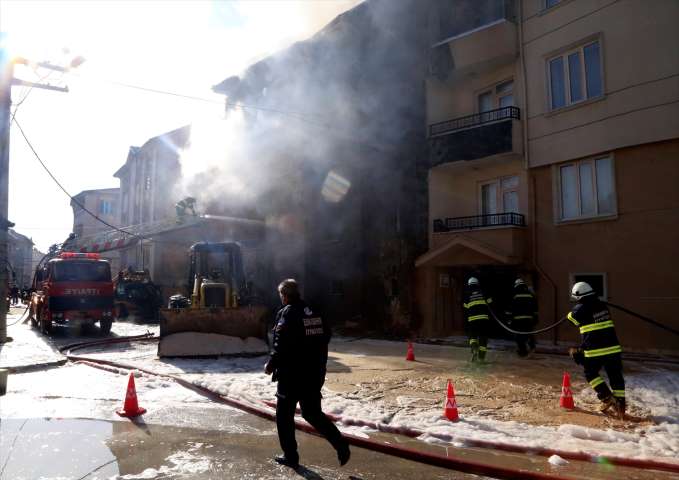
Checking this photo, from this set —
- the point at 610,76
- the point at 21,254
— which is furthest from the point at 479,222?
the point at 21,254

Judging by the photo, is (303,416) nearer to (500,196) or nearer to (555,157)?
(555,157)

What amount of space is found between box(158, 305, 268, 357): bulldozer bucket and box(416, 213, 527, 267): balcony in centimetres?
595

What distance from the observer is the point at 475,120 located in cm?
1540

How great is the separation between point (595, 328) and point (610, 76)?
828 cm

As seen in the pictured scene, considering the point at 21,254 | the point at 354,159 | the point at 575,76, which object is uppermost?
the point at 575,76

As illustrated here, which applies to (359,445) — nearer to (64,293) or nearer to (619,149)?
(619,149)

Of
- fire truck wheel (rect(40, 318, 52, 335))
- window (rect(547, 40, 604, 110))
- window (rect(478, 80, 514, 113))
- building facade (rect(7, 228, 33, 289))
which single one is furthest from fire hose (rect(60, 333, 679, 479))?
building facade (rect(7, 228, 33, 289))

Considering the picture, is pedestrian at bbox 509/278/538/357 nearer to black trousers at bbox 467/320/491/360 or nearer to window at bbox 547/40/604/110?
black trousers at bbox 467/320/491/360

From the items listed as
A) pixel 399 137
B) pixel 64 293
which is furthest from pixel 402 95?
pixel 64 293

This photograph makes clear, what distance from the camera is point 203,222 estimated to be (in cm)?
2152

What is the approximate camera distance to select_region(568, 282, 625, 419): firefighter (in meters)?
5.69

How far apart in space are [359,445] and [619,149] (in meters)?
9.94

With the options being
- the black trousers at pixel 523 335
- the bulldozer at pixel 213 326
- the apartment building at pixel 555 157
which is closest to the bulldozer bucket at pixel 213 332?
the bulldozer at pixel 213 326

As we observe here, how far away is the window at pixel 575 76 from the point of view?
40.4ft
